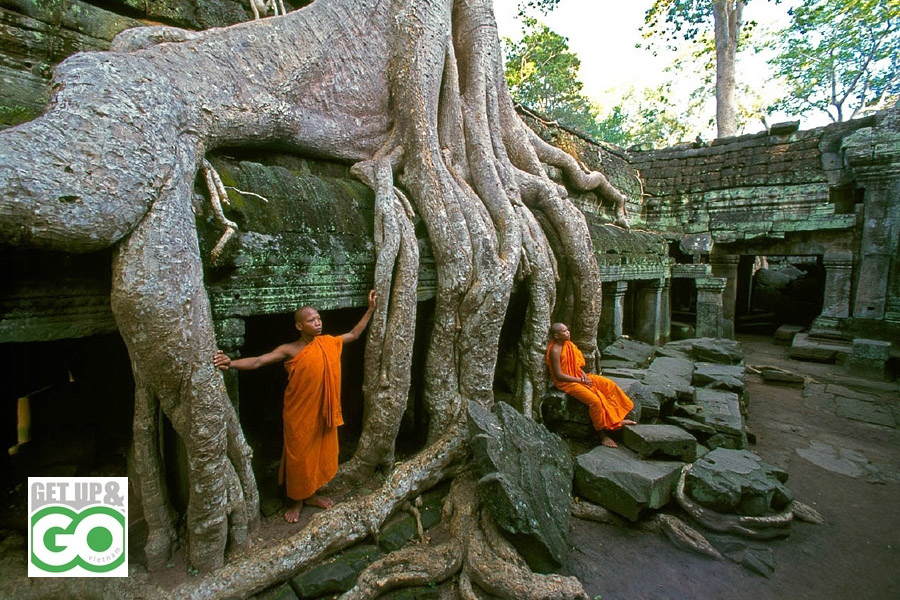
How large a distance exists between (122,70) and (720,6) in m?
14.8

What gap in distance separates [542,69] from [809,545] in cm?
1642

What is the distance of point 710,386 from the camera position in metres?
4.79

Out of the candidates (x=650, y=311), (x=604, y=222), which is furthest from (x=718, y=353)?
(x=604, y=222)

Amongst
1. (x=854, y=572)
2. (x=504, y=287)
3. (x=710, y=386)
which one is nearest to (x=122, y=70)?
(x=504, y=287)

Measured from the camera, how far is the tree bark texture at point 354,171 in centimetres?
183

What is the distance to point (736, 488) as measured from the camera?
282 centimetres

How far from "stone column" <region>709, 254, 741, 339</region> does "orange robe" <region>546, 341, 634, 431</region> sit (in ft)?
19.1

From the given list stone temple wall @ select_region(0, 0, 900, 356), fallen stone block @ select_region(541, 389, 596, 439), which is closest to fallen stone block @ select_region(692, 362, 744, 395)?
stone temple wall @ select_region(0, 0, 900, 356)

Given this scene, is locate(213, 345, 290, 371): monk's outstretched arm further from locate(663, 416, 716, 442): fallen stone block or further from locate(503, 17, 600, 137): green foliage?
locate(503, 17, 600, 137): green foliage

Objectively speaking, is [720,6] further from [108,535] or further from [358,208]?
[108,535]

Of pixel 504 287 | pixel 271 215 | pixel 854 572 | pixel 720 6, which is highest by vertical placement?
pixel 720 6

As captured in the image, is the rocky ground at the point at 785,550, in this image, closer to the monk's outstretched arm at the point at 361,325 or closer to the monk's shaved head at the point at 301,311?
the monk's outstretched arm at the point at 361,325

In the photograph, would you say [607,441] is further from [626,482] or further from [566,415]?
[626,482]

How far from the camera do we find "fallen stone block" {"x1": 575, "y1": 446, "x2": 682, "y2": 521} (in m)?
2.78
